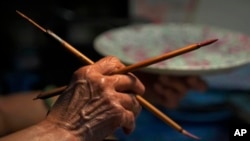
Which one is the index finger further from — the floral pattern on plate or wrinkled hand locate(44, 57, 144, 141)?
the floral pattern on plate

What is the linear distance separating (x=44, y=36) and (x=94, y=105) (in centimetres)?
101

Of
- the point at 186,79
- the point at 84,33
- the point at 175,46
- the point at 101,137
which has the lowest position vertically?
the point at 101,137

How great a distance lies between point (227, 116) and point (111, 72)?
1.76 ft

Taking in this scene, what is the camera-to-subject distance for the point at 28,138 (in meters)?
0.58

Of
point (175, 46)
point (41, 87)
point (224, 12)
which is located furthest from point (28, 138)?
point (224, 12)

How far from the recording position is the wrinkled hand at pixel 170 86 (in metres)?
1.03

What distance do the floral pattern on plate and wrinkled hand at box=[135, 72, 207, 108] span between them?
5cm

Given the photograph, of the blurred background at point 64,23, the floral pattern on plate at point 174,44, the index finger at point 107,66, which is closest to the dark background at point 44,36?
the blurred background at point 64,23

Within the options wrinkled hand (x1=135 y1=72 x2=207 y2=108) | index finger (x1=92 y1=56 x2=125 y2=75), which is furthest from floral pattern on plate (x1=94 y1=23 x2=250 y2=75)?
index finger (x1=92 y1=56 x2=125 y2=75)

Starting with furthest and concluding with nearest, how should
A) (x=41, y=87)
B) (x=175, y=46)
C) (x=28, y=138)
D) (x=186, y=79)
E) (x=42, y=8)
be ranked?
1. (x=42, y=8)
2. (x=41, y=87)
3. (x=175, y=46)
4. (x=186, y=79)
5. (x=28, y=138)

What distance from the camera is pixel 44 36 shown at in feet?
5.12

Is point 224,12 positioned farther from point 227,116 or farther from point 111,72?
point 111,72

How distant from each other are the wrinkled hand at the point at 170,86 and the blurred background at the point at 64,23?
0.45 meters

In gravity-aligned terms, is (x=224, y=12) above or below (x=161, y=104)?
above
